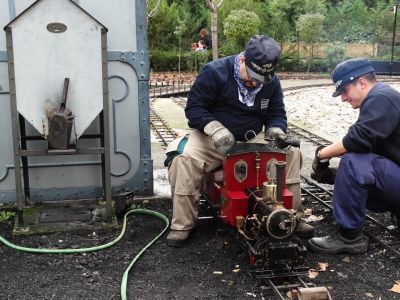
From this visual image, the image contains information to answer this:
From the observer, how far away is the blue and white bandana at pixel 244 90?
14.0 feet

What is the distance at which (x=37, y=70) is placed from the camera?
13.9ft

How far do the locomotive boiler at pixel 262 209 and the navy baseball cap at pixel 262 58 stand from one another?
0.53 meters

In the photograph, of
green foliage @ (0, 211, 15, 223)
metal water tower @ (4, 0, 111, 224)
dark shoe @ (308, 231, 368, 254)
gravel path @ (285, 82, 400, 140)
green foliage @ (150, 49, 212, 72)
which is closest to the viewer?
dark shoe @ (308, 231, 368, 254)

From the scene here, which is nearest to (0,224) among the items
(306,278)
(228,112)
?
(228,112)

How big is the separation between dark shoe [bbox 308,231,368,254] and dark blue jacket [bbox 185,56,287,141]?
3.27 feet

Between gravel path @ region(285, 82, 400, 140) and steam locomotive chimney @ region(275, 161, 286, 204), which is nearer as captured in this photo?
steam locomotive chimney @ region(275, 161, 286, 204)

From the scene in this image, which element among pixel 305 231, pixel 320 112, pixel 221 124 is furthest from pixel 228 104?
pixel 320 112

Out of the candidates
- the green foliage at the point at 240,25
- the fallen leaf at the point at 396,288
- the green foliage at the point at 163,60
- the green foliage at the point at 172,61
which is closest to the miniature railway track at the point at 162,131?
the fallen leaf at the point at 396,288

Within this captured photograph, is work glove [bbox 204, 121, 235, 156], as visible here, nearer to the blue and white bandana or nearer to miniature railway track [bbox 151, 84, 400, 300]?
the blue and white bandana

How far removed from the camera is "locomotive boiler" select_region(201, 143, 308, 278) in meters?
3.40


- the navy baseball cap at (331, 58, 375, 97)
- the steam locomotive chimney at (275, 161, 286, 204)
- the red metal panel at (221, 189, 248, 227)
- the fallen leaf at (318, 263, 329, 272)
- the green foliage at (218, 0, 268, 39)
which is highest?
the green foliage at (218, 0, 268, 39)

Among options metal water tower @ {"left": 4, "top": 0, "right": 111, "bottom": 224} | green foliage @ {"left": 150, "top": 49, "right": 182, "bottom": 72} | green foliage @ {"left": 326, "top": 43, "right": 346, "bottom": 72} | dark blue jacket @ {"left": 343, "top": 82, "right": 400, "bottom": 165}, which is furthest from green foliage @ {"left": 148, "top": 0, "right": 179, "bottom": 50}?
dark blue jacket @ {"left": 343, "top": 82, "right": 400, "bottom": 165}

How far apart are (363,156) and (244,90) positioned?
106 cm

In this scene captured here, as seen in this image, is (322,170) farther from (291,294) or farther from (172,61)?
(172,61)
